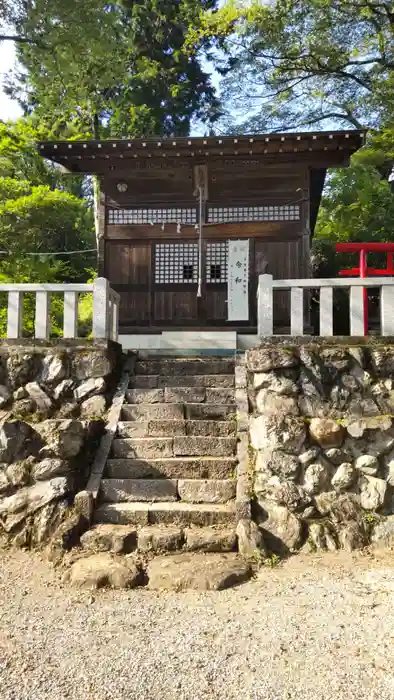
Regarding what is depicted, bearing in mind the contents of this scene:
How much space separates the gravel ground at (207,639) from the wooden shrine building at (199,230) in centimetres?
691

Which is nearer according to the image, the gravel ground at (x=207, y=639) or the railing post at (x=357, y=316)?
the gravel ground at (x=207, y=639)

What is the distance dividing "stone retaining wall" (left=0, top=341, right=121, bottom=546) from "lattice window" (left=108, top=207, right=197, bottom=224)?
4.60m

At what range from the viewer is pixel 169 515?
16.8ft

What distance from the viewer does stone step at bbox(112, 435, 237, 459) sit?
5.88 meters

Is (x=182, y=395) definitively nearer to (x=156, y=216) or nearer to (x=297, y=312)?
(x=297, y=312)

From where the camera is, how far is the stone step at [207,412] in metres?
6.43

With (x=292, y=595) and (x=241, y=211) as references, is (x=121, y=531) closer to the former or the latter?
(x=292, y=595)

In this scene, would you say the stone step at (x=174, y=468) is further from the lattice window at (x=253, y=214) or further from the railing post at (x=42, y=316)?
the lattice window at (x=253, y=214)

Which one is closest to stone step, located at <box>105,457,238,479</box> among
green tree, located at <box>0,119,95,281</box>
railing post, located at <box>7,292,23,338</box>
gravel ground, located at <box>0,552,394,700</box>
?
gravel ground, located at <box>0,552,394,700</box>

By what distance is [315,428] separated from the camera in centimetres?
550

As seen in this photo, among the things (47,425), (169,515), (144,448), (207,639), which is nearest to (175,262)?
(144,448)

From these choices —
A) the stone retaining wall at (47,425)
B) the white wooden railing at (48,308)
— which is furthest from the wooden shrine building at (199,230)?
the white wooden railing at (48,308)

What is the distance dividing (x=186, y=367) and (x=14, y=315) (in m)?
2.64

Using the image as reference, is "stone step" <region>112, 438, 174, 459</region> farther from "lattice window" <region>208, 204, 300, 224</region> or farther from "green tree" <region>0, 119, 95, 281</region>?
"green tree" <region>0, 119, 95, 281</region>
